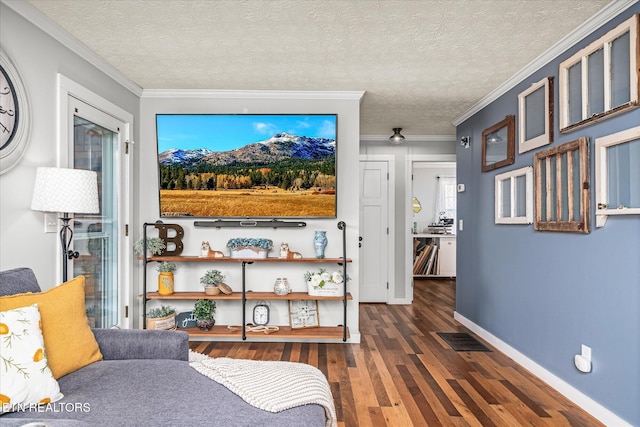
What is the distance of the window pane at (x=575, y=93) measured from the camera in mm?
2631

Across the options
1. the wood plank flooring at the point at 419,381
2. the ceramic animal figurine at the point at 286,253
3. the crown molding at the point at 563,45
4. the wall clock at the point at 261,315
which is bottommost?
the wood plank flooring at the point at 419,381

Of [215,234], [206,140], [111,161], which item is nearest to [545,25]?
[206,140]

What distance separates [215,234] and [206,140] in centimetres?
95

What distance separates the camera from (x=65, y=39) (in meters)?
2.72

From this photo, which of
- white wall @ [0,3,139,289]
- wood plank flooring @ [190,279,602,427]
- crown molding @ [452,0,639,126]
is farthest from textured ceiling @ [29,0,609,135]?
wood plank flooring @ [190,279,602,427]

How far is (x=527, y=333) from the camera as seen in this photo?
3.29m

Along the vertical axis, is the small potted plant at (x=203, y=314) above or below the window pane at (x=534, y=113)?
below

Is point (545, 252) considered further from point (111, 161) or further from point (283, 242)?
point (111, 161)

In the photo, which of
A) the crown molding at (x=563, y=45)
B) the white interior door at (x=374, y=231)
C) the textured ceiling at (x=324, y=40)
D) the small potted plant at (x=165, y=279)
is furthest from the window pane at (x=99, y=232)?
the crown molding at (x=563, y=45)

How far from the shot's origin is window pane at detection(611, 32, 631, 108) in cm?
220

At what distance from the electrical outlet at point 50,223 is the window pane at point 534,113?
3.60 meters

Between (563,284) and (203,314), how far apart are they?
3070 millimetres

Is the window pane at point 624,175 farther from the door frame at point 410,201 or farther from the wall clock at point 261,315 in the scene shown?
the door frame at point 410,201

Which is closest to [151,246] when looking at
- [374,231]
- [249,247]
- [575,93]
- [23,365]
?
[249,247]
